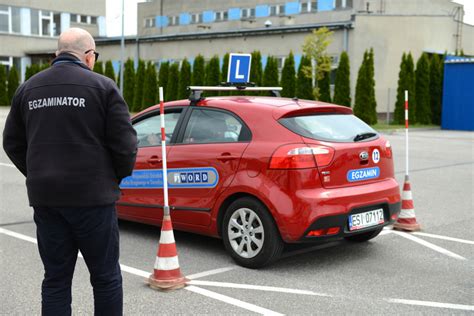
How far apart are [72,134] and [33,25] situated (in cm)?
5450

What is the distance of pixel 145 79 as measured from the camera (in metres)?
37.5

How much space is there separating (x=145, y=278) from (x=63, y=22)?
177 ft

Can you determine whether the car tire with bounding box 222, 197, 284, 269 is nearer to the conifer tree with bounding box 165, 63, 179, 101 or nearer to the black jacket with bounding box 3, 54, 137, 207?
the black jacket with bounding box 3, 54, 137, 207

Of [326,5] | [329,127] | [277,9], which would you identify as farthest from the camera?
[277,9]

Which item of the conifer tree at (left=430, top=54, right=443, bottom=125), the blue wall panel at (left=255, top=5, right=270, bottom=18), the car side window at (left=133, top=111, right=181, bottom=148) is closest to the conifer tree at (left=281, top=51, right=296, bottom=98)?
the conifer tree at (left=430, top=54, right=443, bottom=125)

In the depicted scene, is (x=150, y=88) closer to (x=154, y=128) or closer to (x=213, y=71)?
(x=213, y=71)

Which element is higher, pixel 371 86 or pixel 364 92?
pixel 371 86

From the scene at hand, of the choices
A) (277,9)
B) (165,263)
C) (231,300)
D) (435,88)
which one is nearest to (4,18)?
(277,9)

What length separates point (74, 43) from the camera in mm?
3555

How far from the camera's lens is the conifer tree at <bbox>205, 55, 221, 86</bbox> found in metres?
34.8

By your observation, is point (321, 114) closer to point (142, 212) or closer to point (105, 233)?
point (142, 212)

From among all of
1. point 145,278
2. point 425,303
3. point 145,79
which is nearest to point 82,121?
point 145,278

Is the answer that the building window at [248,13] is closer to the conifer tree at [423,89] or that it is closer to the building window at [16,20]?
the building window at [16,20]

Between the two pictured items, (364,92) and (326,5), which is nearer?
(364,92)
